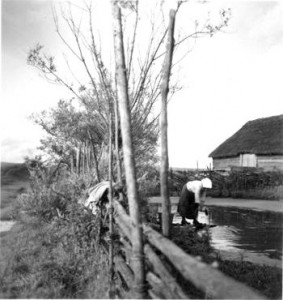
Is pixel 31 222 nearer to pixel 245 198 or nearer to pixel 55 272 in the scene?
pixel 55 272

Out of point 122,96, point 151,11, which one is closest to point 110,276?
point 122,96

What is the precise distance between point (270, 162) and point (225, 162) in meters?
5.64

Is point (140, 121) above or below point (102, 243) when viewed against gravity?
above

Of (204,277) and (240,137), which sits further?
(240,137)

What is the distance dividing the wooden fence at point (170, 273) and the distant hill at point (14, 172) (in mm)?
6350

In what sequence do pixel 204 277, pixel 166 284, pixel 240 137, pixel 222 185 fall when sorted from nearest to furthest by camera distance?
pixel 204 277 < pixel 166 284 < pixel 222 185 < pixel 240 137

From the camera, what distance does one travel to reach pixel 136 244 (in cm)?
426

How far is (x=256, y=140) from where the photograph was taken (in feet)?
95.5

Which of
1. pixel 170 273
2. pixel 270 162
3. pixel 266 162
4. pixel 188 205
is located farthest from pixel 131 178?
pixel 266 162

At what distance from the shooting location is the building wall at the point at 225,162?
3051 cm

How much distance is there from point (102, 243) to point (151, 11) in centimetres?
426

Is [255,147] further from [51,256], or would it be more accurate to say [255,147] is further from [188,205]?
[51,256]

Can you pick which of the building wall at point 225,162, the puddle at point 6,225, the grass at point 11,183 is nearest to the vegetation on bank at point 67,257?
the puddle at point 6,225

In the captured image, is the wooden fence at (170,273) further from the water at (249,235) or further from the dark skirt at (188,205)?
the dark skirt at (188,205)
